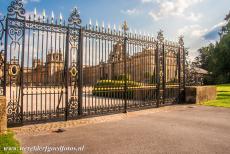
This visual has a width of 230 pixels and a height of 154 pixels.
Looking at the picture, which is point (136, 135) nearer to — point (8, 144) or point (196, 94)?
point (8, 144)

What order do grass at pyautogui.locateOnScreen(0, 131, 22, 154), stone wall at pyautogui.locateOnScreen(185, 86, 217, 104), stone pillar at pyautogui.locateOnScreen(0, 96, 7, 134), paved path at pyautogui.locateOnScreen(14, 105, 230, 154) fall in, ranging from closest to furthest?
grass at pyautogui.locateOnScreen(0, 131, 22, 154) → paved path at pyautogui.locateOnScreen(14, 105, 230, 154) → stone pillar at pyautogui.locateOnScreen(0, 96, 7, 134) → stone wall at pyautogui.locateOnScreen(185, 86, 217, 104)

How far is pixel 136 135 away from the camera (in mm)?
6480

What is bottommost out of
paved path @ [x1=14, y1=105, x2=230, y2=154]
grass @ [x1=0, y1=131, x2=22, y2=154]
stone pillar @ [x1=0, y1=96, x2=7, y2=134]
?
paved path @ [x1=14, y1=105, x2=230, y2=154]

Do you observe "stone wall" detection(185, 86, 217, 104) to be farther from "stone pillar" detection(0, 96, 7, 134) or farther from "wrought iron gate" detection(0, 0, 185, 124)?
"stone pillar" detection(0, 96, 7, 134)

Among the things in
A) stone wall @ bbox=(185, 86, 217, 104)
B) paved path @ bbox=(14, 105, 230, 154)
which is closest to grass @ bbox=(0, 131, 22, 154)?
paved path @ bbox=(14, 105, 230, 154)

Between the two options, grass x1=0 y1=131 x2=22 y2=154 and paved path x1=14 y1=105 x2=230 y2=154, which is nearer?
grass x1=0 y1=131 x2=22 y2=154

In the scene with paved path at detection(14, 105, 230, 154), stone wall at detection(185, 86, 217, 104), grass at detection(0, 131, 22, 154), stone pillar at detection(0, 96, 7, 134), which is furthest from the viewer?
stone wall at detection(185, 86, 217, 104)

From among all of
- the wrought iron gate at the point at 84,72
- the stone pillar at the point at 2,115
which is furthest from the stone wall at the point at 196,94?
the stone pillar at the point at 2,115

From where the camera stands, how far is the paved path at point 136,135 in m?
5.40

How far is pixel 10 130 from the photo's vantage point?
6941 mm

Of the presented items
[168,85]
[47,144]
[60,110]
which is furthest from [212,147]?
[168,85]

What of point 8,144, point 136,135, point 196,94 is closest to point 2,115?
point 8,144

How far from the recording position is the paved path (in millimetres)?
5402

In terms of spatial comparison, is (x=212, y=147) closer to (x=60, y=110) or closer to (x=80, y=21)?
(x=60, y=110)
